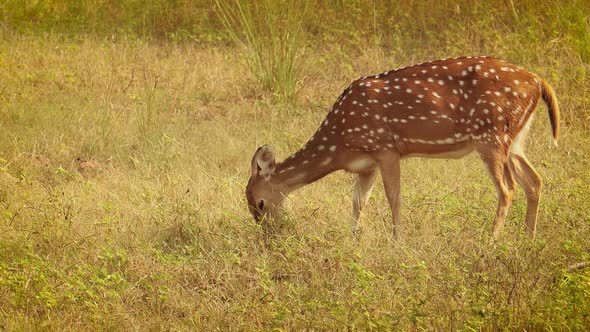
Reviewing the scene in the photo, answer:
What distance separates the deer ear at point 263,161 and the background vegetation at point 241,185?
0.36 m

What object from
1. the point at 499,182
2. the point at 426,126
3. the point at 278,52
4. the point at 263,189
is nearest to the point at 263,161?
the point at 263,189

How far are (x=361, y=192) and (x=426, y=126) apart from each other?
69 cm

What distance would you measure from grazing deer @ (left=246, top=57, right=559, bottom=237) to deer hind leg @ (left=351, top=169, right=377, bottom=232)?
50 mm

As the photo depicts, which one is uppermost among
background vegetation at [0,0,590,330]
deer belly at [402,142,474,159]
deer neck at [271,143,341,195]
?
deer belly at [402,142,474,159]

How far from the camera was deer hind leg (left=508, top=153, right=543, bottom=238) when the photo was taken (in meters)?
7.44

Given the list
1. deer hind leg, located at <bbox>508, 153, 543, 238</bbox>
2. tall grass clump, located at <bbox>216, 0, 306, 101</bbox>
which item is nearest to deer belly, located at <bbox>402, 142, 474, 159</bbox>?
deer hind leg, located at <bbox>508, 153, 543, 238</bbox>

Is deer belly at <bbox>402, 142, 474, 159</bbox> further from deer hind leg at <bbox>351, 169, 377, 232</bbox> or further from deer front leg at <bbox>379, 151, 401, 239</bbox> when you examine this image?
deer hind leg at <bbox>351, 169, 377, 232</bbox>

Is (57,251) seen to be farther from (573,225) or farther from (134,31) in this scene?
(134,31)

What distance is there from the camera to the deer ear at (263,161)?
7602 millimetres

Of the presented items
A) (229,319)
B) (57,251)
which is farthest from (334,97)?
(229,319)

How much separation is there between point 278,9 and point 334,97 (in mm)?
1189

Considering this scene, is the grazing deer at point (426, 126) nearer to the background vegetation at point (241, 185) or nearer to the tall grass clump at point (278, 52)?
the background vegetation at point (241, 185)

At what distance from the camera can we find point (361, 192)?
7.70 m

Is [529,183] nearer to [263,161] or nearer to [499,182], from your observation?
[499,182]
